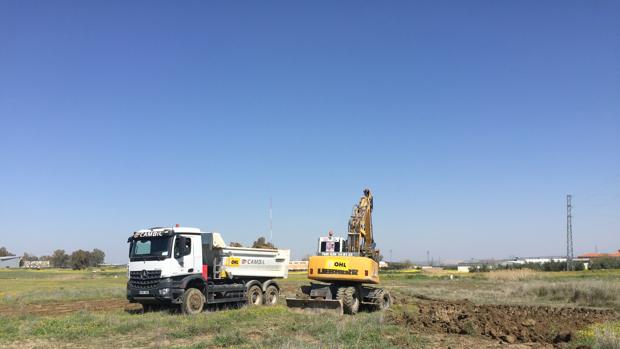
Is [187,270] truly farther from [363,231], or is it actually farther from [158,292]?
[363,231]

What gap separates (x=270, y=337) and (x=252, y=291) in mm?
10054

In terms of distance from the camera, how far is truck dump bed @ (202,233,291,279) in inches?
920

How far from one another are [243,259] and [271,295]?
9.03 ft

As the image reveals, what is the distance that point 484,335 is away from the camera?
16500mm

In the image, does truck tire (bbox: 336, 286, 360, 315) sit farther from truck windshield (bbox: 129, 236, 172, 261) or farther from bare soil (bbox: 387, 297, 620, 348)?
truck windshield (bbox: 129, 236, 172, 261)

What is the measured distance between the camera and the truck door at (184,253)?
69.5ft

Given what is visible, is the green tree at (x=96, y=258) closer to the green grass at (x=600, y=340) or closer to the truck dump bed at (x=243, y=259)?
the truck dump bed at (x=243, y=259)

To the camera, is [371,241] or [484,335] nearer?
[484,335]

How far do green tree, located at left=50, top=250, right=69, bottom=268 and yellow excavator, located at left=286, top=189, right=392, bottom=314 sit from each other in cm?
17877

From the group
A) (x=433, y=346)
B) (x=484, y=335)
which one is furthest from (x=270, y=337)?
(x=484, y=335)

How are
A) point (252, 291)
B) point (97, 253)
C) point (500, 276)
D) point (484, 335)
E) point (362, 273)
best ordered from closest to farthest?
point (484, 335), point (362, 273), point (252, 291), point (500, 276), point (97, 253)

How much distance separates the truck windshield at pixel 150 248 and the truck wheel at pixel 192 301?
1811 millimetres

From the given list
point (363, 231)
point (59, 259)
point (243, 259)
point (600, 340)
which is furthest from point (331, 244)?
point (59, 259)

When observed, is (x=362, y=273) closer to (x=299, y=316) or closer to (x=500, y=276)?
(x=299, y=316)
